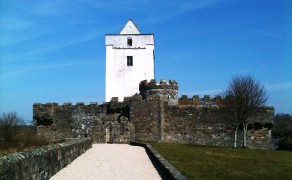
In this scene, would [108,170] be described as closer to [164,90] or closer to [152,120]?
[152,120]

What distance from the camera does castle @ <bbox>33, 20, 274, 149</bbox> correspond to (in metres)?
30.6

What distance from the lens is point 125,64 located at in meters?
47.6

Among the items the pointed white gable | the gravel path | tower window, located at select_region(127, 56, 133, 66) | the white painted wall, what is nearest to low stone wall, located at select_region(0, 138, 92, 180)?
the gravel path

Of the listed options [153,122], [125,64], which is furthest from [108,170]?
[125,64]

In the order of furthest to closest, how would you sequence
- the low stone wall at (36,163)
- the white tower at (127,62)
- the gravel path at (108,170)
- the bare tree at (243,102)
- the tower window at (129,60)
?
the tower window at (129,60) < the white tower at (127,62) < the bare tree at (243,102) < the gravel path at (108,170) < the low stone wall at (36,163)

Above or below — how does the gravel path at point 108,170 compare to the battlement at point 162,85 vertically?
below

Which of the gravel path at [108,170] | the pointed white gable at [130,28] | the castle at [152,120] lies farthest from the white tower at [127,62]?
the gravel path at [108,170]

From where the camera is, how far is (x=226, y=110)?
102ft

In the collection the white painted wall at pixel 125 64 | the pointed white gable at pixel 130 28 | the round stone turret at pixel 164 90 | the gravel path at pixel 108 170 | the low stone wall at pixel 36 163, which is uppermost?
the pointed white gable at pixel 130 28

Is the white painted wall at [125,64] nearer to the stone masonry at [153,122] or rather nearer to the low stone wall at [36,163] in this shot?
the stone masonry at [153,122]

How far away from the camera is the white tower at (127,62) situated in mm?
46969

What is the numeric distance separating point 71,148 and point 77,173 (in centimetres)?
380

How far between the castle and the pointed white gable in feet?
51.7

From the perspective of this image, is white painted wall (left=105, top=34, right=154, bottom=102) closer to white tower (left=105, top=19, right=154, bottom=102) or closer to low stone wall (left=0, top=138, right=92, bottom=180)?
white tower (left=105, top=19, right=154, bottom=102)
